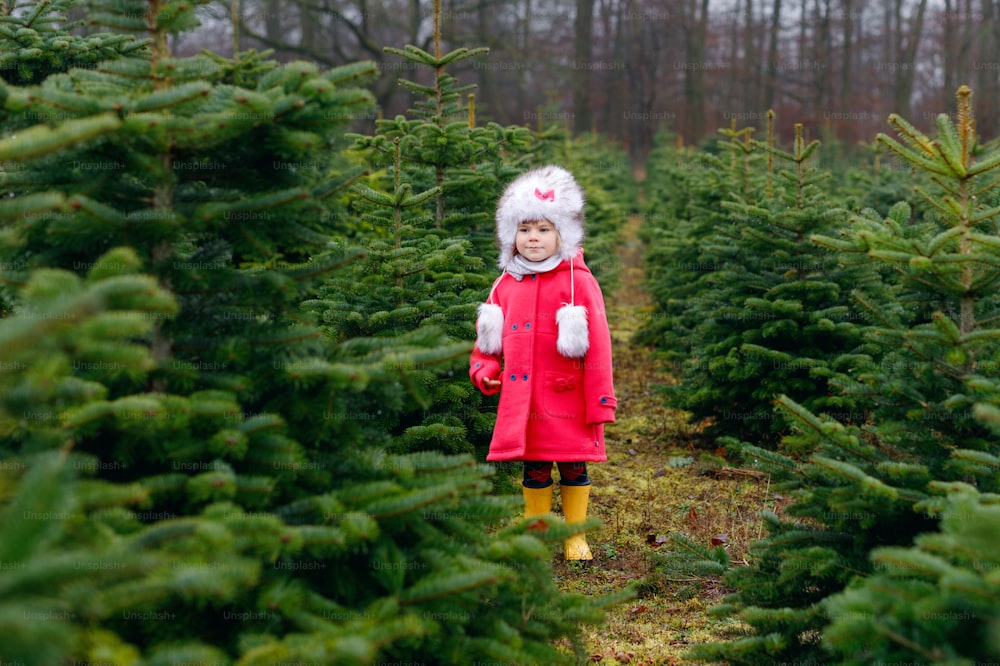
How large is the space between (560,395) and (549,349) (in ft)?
0.87

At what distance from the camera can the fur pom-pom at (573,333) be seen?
176 inches

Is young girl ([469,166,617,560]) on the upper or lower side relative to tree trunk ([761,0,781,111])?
lower

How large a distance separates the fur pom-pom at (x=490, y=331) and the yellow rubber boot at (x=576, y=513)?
0.91 metres

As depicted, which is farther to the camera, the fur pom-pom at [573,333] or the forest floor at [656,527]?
the fur pom-pom at [573,333]

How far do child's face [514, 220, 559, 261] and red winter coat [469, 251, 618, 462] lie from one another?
12 cm

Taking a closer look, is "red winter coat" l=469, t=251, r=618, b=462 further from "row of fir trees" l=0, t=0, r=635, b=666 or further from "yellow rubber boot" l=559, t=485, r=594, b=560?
"row of fir trees" l=0, t=0, r=635, b=666

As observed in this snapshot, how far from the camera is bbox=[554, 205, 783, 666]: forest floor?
3.85m

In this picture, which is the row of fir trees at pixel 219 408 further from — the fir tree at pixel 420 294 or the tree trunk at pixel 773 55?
the tree trunk at pixel 773 55

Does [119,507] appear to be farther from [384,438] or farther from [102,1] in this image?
[102,1]

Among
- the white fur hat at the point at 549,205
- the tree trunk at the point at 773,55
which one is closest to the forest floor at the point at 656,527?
the white fur hat at the point at 549,205

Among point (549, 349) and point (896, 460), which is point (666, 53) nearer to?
point (549, 349)

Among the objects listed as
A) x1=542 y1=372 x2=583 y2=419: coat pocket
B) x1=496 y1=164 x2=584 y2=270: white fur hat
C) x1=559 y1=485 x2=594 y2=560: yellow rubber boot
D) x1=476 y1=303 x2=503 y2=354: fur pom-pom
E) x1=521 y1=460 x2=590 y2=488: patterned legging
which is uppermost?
x1=496 y1=164 x2=584 y2=270: white fur hat

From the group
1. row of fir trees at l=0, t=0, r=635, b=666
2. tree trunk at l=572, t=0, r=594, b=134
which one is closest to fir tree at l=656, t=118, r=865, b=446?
row of fir trees at l=0, t=0, r=635, b=666

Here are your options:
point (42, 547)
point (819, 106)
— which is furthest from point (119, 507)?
point (819, 106)
